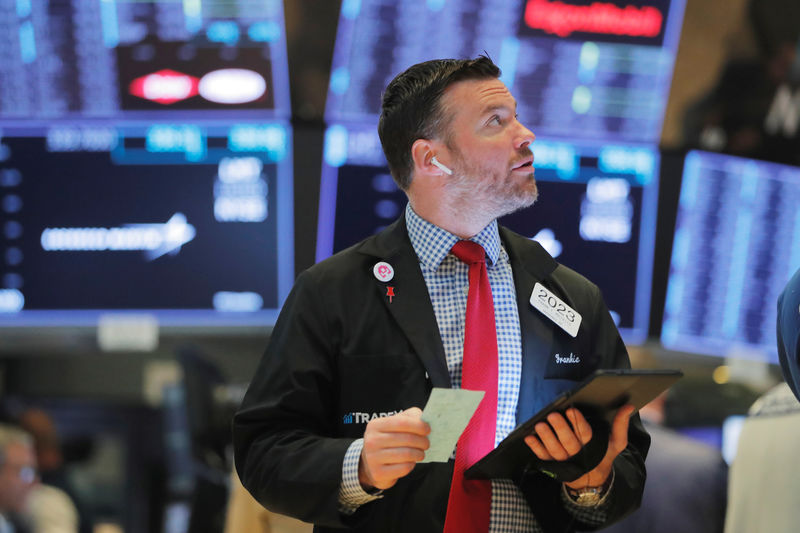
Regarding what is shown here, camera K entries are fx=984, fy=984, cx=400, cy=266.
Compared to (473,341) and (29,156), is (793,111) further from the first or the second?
(29,156)

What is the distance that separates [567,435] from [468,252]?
437mm

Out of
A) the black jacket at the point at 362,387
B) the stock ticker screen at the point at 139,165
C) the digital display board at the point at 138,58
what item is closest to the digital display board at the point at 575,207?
the stock ticker screen at the point at 139,165

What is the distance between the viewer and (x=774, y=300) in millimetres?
3531

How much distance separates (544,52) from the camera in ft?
10.9

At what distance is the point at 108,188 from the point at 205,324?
21.7 inches

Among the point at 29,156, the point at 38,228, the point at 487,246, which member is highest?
the point at 487,246

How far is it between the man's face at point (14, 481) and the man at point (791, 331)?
9.01 ft

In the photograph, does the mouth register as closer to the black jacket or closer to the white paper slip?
the black jacket

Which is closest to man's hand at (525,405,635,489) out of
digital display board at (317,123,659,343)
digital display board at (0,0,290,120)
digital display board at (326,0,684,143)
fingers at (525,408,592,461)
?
fingers at (525,408,592,461)

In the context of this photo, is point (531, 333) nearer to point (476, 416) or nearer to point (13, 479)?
point (476, 416)

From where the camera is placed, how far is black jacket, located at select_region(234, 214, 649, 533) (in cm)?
157

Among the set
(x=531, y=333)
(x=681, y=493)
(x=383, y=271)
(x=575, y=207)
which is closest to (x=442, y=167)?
(x=383, y=271)

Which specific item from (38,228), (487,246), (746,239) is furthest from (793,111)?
(38,228)

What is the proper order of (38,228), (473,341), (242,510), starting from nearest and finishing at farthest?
1. (473,341)
2. (242,510)
3. (38,228)
